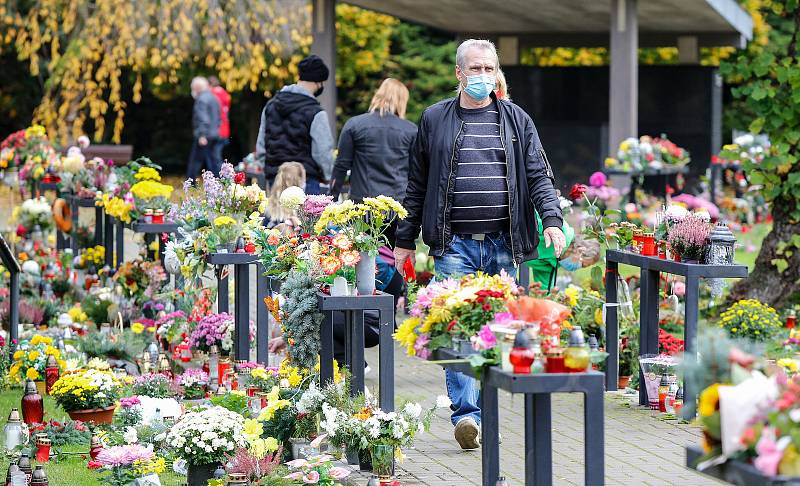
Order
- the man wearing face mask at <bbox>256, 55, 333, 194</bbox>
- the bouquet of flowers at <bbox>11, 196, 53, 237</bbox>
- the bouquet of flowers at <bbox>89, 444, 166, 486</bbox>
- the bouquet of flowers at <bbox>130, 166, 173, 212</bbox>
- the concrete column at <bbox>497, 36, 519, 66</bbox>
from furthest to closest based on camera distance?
the concrete column at <bbox>497, 36, 519, 66</bbox>, the bouquet of flowers at <bbox>11, 196, 53, 237</bbox>, the man wearing face mask at <bbox>256, 55, 333, 194</bbox>, the bouquet of flowers at <bbox>130, 166, 173, 212</bbox>, the bouquet of flowers at <bbox>89, 444, 166, 486</bbox>

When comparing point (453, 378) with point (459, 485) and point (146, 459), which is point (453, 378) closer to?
Answer: point (459, 485)

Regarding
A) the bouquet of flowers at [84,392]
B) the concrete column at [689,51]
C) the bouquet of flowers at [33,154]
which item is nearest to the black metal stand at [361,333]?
the bouquet of flowers at [84,392]

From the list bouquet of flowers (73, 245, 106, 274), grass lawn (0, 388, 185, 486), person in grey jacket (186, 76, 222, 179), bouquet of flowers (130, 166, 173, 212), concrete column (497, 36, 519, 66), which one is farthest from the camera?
concrete column (497, 36, 519, 66)

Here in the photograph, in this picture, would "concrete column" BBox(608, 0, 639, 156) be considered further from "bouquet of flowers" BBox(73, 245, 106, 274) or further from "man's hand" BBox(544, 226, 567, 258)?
"man's hand" BBox(544, 226, 567, 258)

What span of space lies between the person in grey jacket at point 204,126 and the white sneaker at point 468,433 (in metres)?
13.4

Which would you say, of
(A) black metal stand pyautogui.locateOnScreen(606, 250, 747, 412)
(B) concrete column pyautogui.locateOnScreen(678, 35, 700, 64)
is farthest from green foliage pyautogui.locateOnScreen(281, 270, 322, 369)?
(B) concrete column pyautogui.locateOnScreen(678, 35, 700, 64)

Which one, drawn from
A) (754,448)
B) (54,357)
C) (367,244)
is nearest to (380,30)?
(54,357)

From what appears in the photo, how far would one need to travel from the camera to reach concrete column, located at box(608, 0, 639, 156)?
18.2m

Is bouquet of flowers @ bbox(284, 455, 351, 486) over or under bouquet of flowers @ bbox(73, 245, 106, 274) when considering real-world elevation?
under

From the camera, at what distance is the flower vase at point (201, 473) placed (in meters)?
5.80

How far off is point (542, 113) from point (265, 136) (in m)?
13.2

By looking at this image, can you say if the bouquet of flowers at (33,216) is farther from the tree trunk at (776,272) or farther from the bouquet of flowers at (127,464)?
the bouquet of flowers at (127,464)

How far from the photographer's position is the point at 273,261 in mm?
6934

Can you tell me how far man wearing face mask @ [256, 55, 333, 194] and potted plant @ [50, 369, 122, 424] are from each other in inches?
134
